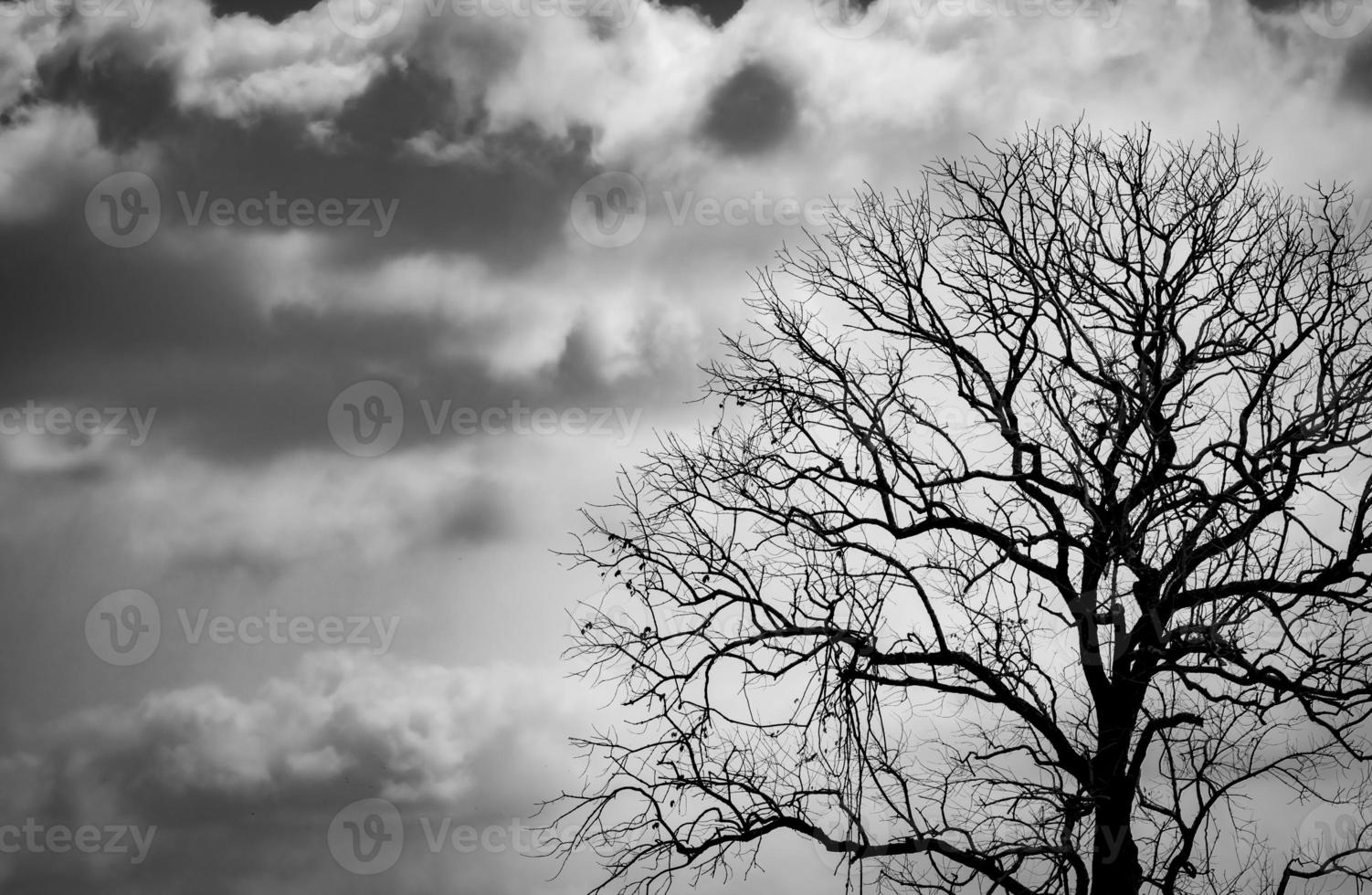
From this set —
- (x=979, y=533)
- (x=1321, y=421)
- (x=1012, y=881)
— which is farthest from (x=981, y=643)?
(x=1321, y=421)

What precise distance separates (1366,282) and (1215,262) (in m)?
1.20

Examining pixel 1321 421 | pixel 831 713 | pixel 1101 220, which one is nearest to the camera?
pixel 831 713

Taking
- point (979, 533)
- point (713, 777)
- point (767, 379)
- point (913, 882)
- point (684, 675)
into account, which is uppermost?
point (767, 379)

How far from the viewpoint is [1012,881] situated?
29.8ft

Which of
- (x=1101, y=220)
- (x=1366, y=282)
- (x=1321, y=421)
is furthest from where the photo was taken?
(x=1101, y=220)

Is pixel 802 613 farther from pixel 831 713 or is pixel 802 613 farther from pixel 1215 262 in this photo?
pixel 1215 262

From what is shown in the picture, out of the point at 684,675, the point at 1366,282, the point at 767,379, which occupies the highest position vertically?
the point at 1366,282

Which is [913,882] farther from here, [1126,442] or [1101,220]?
[1101,220]

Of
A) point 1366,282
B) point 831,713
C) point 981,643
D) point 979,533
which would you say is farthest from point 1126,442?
point 831,713

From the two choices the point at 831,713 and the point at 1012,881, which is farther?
the point at 1012,881

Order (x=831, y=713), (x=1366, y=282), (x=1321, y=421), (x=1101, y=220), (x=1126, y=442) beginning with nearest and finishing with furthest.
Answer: (x=831, y=713), (x=1321, y=421), (x=1126, y=442), (x=1366, y=282), (x=1101, y=220)

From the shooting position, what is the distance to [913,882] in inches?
360

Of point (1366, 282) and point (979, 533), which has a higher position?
point (1366, 282)

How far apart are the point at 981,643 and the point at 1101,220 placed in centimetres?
427
